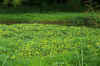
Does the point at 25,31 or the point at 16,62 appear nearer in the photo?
the point at 16,62

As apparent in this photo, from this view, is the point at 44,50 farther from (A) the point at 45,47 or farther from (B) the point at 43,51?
(A) the point at 45,47

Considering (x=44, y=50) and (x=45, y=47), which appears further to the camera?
(x=45, y=47)

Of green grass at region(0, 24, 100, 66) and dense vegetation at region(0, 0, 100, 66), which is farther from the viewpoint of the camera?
green grass at region(0, 24, 100, 66)

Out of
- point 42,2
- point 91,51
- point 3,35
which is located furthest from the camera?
point 42,2

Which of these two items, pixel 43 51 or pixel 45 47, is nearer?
pixel 43 51

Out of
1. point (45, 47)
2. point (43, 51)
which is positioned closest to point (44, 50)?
point (43, 51)

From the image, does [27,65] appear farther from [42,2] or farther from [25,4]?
[42,2]

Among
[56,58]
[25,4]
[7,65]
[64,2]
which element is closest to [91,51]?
[56,58]

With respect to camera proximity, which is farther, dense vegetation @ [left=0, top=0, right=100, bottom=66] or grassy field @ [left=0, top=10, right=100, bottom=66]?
grassy field @ [left=0, top=10, right=100, bottom=66]

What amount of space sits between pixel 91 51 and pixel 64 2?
45.4 ft

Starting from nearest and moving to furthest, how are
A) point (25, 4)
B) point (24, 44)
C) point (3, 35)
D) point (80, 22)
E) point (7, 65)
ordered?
point (7, 65)
point (24, 44)
point (3, 35)
point (80, 22)
point (25, 4)

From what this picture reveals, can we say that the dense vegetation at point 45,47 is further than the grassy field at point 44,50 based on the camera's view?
No

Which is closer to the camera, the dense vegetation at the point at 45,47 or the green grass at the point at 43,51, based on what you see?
the dense vegetation at the point at 45,47

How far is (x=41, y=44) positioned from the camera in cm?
599
